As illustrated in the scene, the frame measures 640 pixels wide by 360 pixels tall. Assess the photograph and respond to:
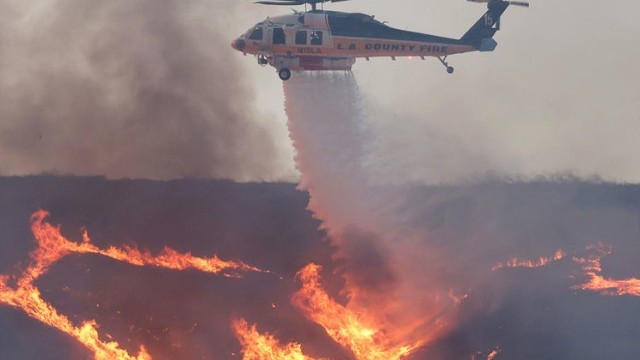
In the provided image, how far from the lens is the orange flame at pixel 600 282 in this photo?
265 feet

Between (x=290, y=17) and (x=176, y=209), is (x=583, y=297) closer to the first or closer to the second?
(x=290, y=17)

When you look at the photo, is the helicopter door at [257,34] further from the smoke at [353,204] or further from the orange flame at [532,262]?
the orange flame at [532,262]

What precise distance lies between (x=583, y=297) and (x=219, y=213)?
30.3 metres

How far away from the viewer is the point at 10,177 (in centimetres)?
9388

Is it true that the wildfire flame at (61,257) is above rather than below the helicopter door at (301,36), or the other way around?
below

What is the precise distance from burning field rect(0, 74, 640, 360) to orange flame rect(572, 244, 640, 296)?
0.14m

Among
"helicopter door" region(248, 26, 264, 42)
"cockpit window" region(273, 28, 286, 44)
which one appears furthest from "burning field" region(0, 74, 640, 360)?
"helicopter door" region(248, 26, 264, 42)

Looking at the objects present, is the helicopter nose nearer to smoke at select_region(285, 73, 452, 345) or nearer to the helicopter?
the helicopter

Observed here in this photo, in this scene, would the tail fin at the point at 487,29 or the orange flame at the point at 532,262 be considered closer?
the tail fin at the point at 487,29

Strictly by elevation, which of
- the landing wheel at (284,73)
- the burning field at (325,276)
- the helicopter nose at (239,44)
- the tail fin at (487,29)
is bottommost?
the burning field at (325,276)

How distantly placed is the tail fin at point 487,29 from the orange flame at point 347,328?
1777 cm

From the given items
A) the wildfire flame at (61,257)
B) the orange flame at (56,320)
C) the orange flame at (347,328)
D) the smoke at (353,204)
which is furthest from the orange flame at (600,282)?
the orange flame at (56,320)

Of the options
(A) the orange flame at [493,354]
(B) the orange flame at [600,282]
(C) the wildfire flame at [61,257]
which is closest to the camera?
(A) the orange flame at [493,354]

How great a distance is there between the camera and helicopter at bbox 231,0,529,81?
2813 inches
